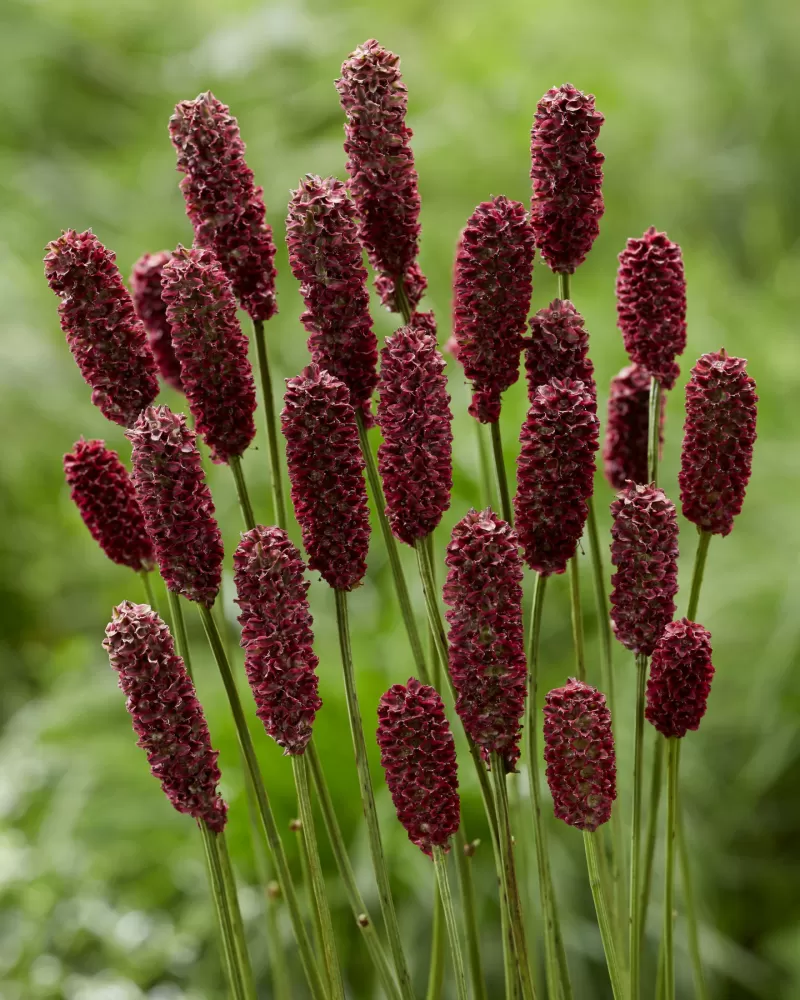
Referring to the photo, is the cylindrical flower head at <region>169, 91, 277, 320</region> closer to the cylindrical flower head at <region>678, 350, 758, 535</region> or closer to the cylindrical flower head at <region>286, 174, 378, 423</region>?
the cylindrical flower head at <region>286, 174, 378, 423</region>

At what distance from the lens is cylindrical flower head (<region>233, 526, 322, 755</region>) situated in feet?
0.97

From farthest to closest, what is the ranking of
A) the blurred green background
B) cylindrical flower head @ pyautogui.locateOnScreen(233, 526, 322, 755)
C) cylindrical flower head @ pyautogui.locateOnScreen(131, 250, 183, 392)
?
the blurred green background, cylindrical flower head @ pyautogui.locateOnScreen(131, 250, 183, 392), cylindrical flower head @ pyautogui.locateOnScreen(233, 526, 322, 755)

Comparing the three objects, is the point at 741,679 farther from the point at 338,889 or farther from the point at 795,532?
the point at 338,889

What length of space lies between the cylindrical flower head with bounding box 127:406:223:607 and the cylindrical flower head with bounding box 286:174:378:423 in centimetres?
5

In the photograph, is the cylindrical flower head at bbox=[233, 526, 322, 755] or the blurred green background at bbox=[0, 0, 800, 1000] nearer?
the cylindrical flower head at bbox=[233, 526, 322, 755]

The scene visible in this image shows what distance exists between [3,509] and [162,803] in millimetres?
668

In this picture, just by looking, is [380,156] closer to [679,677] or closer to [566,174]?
[566,174]

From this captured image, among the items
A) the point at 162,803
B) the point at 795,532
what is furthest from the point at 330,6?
the point at 162,803

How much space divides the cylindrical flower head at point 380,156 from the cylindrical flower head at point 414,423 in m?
0.04

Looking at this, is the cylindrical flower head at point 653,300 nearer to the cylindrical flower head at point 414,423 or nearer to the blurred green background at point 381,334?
the cylindrical flower head at point 414,423

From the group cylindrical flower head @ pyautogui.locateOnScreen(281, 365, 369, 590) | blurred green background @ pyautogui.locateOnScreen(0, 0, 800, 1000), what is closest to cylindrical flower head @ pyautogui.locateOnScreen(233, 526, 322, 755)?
cylindrical flower head @ pyautogui.locateOnScreen(281, 365, 369, 590)

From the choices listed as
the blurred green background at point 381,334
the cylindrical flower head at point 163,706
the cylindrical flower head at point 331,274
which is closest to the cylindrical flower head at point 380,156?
the cylindrical flower head at point 331,274

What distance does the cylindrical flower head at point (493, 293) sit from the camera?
1.01ft

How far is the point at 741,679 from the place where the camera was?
1004mm
